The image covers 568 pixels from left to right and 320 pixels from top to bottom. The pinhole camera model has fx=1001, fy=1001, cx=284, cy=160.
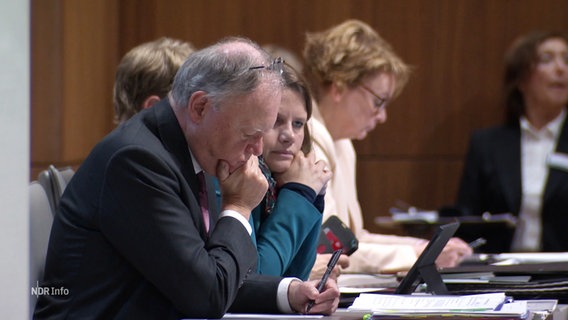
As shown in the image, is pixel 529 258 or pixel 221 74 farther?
pixel 529 258

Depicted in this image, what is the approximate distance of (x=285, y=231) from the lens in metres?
2.70

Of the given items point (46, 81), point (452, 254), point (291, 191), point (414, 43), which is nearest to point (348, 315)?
point (291, 191)

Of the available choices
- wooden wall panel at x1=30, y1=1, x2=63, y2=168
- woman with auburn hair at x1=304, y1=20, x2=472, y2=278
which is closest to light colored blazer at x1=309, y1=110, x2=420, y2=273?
woman with auburn hair at x1=304, y1=20, x2=472, y2=278

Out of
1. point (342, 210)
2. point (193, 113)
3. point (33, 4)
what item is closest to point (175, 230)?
point (193, 113)

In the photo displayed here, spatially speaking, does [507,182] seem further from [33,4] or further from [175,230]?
[175,230]

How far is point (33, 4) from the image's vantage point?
4723mm

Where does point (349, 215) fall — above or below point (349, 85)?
below

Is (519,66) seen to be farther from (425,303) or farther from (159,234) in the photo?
(159,234)

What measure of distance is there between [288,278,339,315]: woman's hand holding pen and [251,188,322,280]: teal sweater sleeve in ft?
0.73

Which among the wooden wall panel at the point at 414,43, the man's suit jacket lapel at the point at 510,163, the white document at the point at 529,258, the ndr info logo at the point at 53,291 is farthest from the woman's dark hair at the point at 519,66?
the ndr info logo at the point at 53,291

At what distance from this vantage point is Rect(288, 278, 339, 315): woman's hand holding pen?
2398mm

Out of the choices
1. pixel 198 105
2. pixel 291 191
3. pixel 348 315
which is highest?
pixel 198 105

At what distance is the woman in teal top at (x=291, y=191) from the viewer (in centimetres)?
270

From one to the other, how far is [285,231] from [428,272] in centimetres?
48
